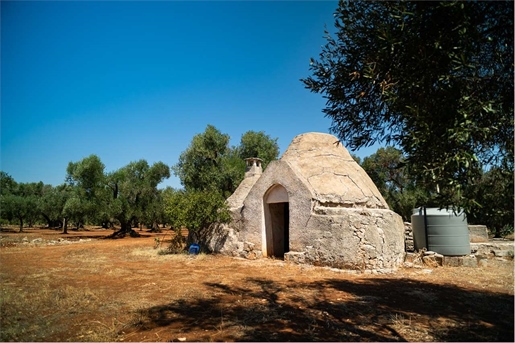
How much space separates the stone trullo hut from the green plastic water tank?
4.10 feet

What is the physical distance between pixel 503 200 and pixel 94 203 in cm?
3053

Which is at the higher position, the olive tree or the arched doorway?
the olive tree

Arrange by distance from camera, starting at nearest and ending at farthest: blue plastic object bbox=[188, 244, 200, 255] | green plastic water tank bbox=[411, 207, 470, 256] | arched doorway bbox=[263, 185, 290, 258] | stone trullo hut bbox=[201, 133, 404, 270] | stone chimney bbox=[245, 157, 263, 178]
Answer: stone trullo hut bbox=[201, 133, 404, 270], green plastic water tank bbox=[411, 207, 470, 256], arched doorway bbox=[263, 185, 290, 258], blue plastic object bbox=[188, 244, 200, 255], stone chimney bbox=[245, 157, 263, 178]

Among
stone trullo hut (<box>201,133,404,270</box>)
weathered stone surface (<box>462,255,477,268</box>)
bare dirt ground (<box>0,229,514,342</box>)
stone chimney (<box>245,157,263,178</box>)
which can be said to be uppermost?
stone chimney (<box>245,157,263,178</box>)

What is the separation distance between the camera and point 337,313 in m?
6.14

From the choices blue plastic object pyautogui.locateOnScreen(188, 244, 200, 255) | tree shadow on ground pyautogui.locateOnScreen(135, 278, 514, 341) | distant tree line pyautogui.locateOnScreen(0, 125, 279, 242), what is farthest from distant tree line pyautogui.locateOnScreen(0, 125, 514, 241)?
tree shadow on ground pyautogui.locateOnScreen(135, 278, 514, 341)

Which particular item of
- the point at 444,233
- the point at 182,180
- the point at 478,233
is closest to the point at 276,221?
the point at 444,233

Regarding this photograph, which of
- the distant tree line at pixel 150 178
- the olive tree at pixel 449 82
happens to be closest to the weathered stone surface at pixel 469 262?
the olive tree at pixel 449 82

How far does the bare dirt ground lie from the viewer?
5.04 meters

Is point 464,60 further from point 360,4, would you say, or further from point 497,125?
point 360,4

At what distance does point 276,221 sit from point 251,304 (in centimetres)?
796

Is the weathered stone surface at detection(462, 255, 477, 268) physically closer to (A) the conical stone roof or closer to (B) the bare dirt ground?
(B) the bare dirt ground

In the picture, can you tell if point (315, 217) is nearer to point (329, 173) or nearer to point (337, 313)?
point (329, 173)

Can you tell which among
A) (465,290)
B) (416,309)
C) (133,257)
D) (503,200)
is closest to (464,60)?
(503,200)
